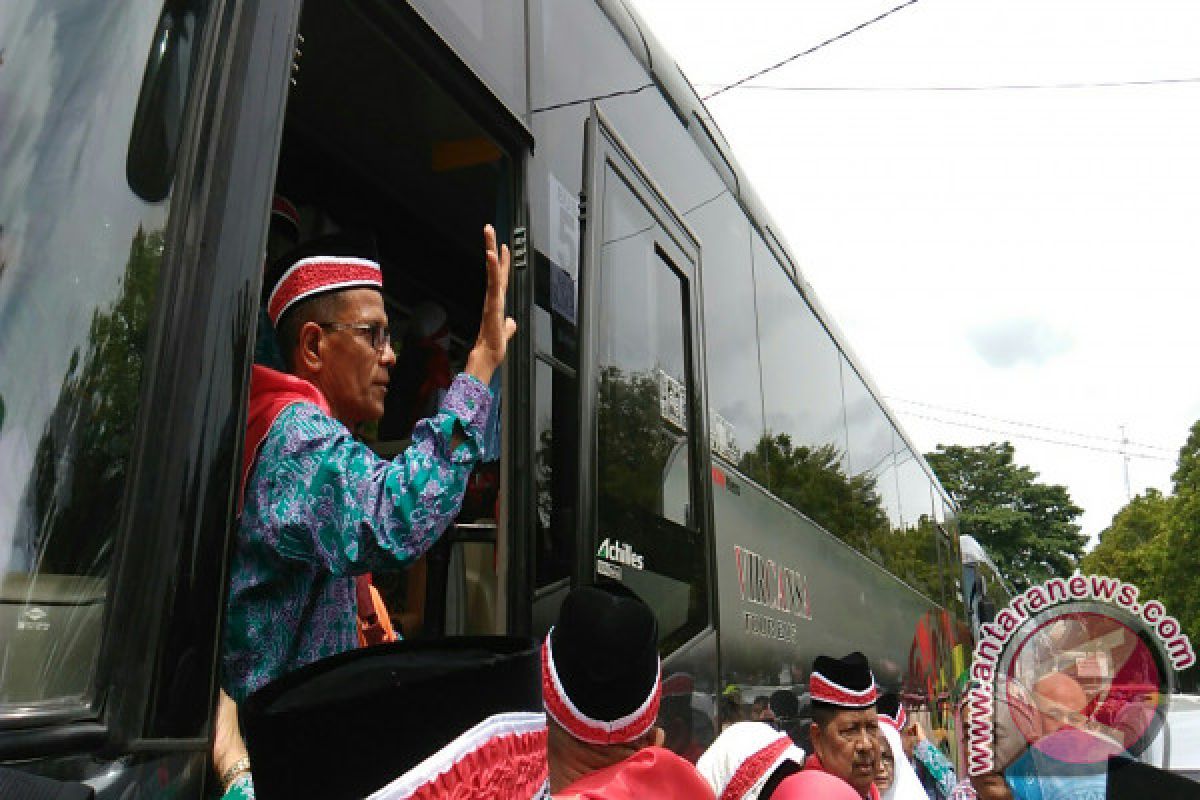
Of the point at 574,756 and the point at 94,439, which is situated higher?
the point at 94,439

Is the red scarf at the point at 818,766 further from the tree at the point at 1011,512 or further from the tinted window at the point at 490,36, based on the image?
the tree at the point at 1011,512

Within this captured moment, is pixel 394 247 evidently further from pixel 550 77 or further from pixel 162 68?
pixel 162 68

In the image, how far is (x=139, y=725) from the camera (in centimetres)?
139

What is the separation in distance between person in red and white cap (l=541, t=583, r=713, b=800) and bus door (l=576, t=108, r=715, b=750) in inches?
18.0

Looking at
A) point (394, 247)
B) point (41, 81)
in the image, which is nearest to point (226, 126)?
point (41, 81)

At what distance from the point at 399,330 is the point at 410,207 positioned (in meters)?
0.46

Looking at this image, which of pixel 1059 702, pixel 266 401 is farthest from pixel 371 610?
pixel 1059 702

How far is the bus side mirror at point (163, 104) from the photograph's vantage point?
156cm

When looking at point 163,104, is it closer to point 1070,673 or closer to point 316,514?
→ point 316,514

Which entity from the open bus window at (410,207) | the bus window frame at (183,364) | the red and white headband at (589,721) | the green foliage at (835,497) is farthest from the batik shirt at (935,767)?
the bus window frame at (183,364)

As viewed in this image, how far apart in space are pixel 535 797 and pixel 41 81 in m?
1.08

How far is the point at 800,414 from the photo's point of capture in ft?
20.4

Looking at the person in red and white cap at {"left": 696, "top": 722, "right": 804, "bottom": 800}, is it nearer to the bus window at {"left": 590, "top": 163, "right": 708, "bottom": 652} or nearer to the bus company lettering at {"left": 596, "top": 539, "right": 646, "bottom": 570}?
the bus window at {"left": 590, "top": 163, "right": 708, "bottom": 652}

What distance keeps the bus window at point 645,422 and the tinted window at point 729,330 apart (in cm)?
68
